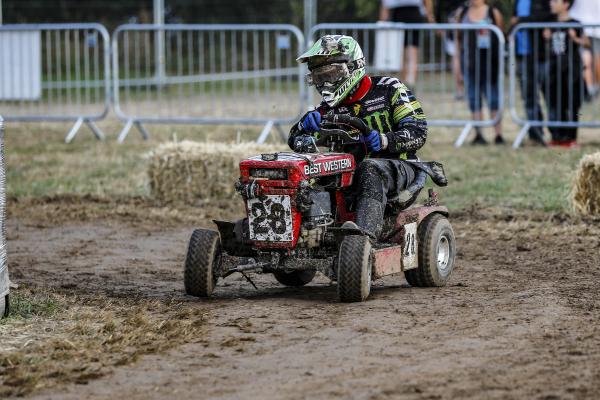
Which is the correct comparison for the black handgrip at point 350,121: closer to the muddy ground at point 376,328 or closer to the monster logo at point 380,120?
the monster logo at point 380,120

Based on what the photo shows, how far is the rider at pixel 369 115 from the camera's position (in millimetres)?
7215

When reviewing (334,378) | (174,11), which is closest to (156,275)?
(334,378)

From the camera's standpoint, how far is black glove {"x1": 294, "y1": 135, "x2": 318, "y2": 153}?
7281 millimetres

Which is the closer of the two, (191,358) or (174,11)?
→ (191,358)

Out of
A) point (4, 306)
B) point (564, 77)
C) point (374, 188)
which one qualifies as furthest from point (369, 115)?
point (564, 77)

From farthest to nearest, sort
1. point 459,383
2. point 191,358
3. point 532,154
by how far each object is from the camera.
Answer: point 532,154 < point 191,358 < point 459,383

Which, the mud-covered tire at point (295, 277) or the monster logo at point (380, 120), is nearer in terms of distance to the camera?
the monster logo at point (380, 120)

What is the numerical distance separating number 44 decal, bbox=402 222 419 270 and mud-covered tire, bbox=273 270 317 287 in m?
0.77

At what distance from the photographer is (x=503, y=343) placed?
5.78 meters

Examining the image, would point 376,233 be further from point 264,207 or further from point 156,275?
point 156,275

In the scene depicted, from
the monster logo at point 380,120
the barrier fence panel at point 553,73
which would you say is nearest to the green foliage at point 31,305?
the monster logo at point 380,120

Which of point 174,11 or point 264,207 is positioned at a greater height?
point 174,11

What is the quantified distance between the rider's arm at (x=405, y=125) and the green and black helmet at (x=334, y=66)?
29 centimetres

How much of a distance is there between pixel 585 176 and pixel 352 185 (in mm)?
3691
